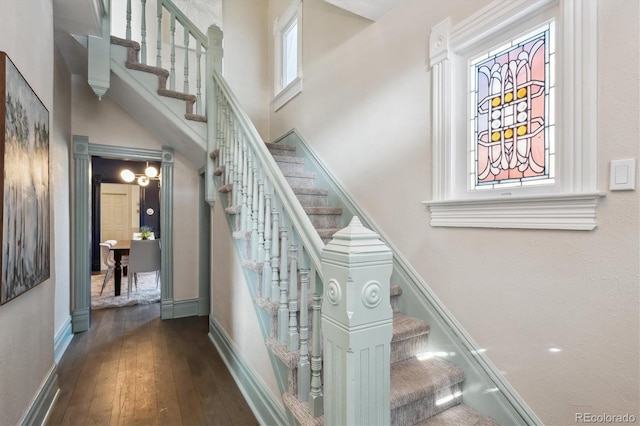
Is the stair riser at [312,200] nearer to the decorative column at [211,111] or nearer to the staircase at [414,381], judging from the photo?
the decorative column at [211,111]

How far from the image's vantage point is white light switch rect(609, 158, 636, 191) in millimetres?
1167

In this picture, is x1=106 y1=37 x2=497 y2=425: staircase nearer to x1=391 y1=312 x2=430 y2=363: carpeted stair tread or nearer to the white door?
x1=391 y1=312 x2=430 y2=363: carpeted stair tread

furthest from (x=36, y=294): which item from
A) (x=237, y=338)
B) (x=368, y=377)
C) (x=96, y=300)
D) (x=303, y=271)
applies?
(x=96, y=300)

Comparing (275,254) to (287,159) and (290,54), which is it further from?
(290,54)

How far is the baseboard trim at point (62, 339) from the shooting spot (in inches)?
106

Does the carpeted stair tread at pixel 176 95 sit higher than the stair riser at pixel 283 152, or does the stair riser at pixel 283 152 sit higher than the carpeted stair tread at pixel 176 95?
the carpeted stair tread at pixel 176 95

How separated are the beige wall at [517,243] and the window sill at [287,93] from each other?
88 centimetres

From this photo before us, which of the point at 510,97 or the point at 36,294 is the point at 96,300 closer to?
the point at 36,294

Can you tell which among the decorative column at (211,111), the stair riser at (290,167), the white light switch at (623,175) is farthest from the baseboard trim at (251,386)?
the white light switch at (623,175)

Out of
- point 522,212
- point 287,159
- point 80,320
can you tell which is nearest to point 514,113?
point 522,212

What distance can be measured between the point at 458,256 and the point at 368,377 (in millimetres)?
1050

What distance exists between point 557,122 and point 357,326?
1.27m

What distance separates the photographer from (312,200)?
113 inches

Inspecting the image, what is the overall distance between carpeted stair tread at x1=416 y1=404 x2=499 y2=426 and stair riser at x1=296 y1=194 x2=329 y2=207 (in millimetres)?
1763
